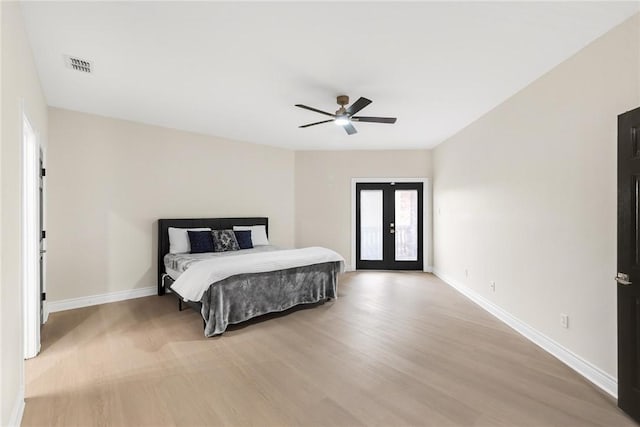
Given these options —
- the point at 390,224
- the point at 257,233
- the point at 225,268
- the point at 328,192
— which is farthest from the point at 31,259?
the point at 390,224

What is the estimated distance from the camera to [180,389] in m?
2.28

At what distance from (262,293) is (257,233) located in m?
2.10

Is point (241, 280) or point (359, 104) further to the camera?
point (241, 280)

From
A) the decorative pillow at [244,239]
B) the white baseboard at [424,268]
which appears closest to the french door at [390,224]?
the white baseboard at [424,268]

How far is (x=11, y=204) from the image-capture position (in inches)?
73.2

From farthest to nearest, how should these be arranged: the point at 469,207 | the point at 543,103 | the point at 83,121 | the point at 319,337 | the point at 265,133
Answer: the point at 265,133, the point at 469,207, the point at 83,121, the point at 319,337, the point at 543,103

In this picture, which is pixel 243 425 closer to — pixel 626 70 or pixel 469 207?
pixel 626 70

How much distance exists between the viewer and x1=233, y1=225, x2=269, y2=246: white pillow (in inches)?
220

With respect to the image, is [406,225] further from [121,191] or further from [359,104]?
[121,191]

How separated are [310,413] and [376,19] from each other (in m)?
2.76

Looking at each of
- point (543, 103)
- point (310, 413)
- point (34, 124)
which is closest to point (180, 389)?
point (310, 413)

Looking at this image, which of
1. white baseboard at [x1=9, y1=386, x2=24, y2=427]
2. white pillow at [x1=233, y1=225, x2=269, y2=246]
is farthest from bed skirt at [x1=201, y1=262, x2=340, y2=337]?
white pillow at [x1=233, y1=225, x2=269, y2=246]

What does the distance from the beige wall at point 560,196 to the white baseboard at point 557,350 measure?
5 cm

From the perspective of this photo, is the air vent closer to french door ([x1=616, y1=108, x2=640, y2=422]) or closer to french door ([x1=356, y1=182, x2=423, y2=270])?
french door ([x1=616, y1=108, x2=640, y2=422])
